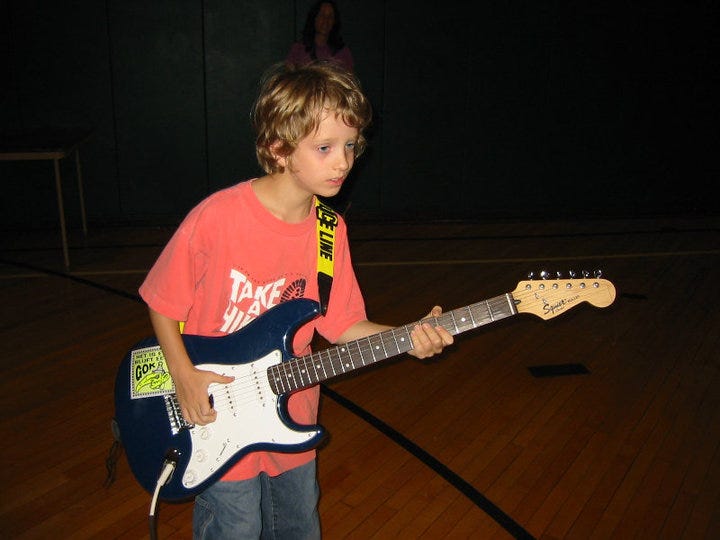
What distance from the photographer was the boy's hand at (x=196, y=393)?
191 centimetres

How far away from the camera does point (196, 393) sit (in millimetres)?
1912

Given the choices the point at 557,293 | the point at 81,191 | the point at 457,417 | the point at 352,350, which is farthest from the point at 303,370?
the point at 81,191

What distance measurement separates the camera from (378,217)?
327 inches

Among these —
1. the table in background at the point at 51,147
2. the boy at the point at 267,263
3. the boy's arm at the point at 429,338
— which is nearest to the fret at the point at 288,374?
the boy at the point at 267,263

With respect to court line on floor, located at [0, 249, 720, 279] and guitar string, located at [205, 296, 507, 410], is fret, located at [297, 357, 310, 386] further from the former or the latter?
court line on floor, located at [0, 249, 720, 279]

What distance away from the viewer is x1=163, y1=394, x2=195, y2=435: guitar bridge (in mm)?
2029

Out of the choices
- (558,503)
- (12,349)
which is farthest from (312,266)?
(12,349)

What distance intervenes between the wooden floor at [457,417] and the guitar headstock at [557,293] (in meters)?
1.34

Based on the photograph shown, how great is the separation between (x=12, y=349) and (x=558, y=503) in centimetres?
368

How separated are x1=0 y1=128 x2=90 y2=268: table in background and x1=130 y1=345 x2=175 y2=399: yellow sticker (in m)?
4.18

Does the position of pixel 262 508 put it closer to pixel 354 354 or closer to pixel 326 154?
pixel 354 354

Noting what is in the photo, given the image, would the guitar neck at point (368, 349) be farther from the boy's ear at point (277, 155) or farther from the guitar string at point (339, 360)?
the boy's ear at point (277, 155)

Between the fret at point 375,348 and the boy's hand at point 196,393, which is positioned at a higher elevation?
the fret at point 375,348

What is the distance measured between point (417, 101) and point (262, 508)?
6713 millimetres
